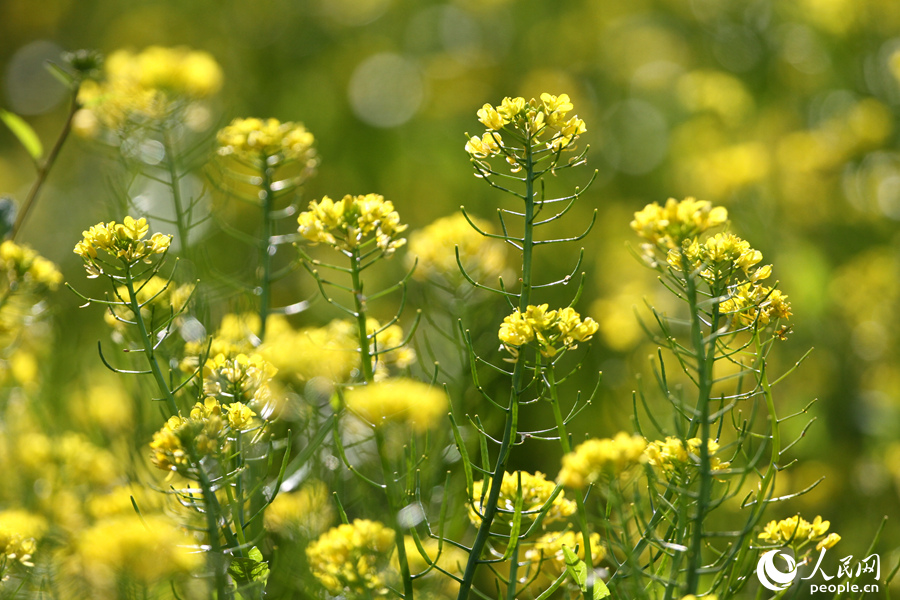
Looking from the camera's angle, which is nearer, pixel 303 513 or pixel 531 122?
Result: pixel 531 122

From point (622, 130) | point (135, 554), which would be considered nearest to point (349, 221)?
point (135, 554)

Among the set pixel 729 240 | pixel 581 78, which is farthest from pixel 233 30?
pixel 729 240

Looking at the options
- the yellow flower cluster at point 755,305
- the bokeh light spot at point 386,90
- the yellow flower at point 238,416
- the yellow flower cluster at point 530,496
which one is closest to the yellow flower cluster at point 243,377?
the yellow flower at point 238,416

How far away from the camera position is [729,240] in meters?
0.77

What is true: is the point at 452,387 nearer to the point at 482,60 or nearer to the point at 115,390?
the point at 115,390

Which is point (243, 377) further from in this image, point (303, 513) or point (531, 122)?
point (531, 122)

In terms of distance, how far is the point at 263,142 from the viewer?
3.36 ft

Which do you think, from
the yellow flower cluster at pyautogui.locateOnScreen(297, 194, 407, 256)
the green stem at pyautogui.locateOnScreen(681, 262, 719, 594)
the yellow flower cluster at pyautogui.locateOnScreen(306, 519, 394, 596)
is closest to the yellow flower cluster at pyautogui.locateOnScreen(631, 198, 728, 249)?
the green stem at pyautogui.locateOnScreen(681, 262, 719, 594)

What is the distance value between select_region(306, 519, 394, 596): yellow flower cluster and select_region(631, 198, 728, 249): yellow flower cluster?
0.36 m

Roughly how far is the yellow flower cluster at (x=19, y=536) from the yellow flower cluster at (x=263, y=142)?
516mm

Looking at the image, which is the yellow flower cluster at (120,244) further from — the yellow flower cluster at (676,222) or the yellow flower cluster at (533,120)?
the yellow flower cluster at (676,222)

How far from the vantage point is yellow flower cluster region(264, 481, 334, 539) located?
860 mm

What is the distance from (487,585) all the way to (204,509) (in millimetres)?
961

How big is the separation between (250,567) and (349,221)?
36cm
